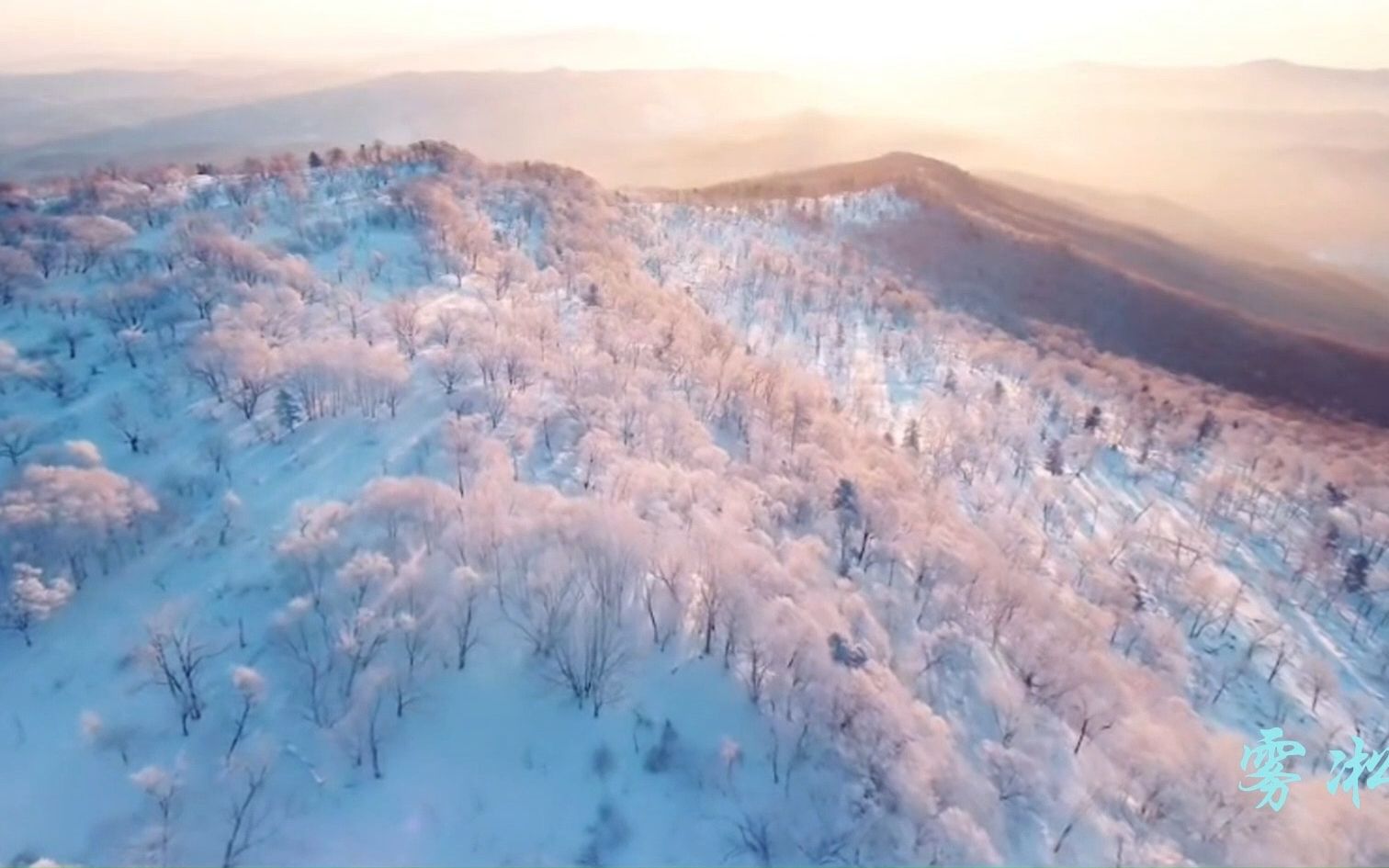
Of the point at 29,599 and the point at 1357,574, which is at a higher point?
the point at 29,599

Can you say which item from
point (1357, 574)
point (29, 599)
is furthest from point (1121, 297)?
point (29, 599)

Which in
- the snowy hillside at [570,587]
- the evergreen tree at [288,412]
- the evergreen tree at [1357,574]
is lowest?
the evergreen tree at [1357,574]

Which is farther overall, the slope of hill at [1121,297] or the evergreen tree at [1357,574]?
the slope of hill at [1121,297]

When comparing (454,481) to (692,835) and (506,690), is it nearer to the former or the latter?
(506,690)

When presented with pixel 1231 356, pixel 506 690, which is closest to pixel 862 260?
pixel 1231 356

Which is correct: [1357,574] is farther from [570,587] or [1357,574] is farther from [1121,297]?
[1121,297]

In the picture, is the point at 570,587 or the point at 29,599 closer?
the point at 29,599

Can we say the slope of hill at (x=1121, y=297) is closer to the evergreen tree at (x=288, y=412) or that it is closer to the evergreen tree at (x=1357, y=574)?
the evergreen tree at (x=1357, y=574)

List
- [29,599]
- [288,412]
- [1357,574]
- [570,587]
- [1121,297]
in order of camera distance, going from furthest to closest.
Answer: [1121,297] → [1357,574] → [288,412] → [570,587] → [29,599]

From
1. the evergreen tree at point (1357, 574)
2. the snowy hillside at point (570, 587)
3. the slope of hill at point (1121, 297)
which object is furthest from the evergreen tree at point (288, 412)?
the slope of hill at point (1121, 297)
